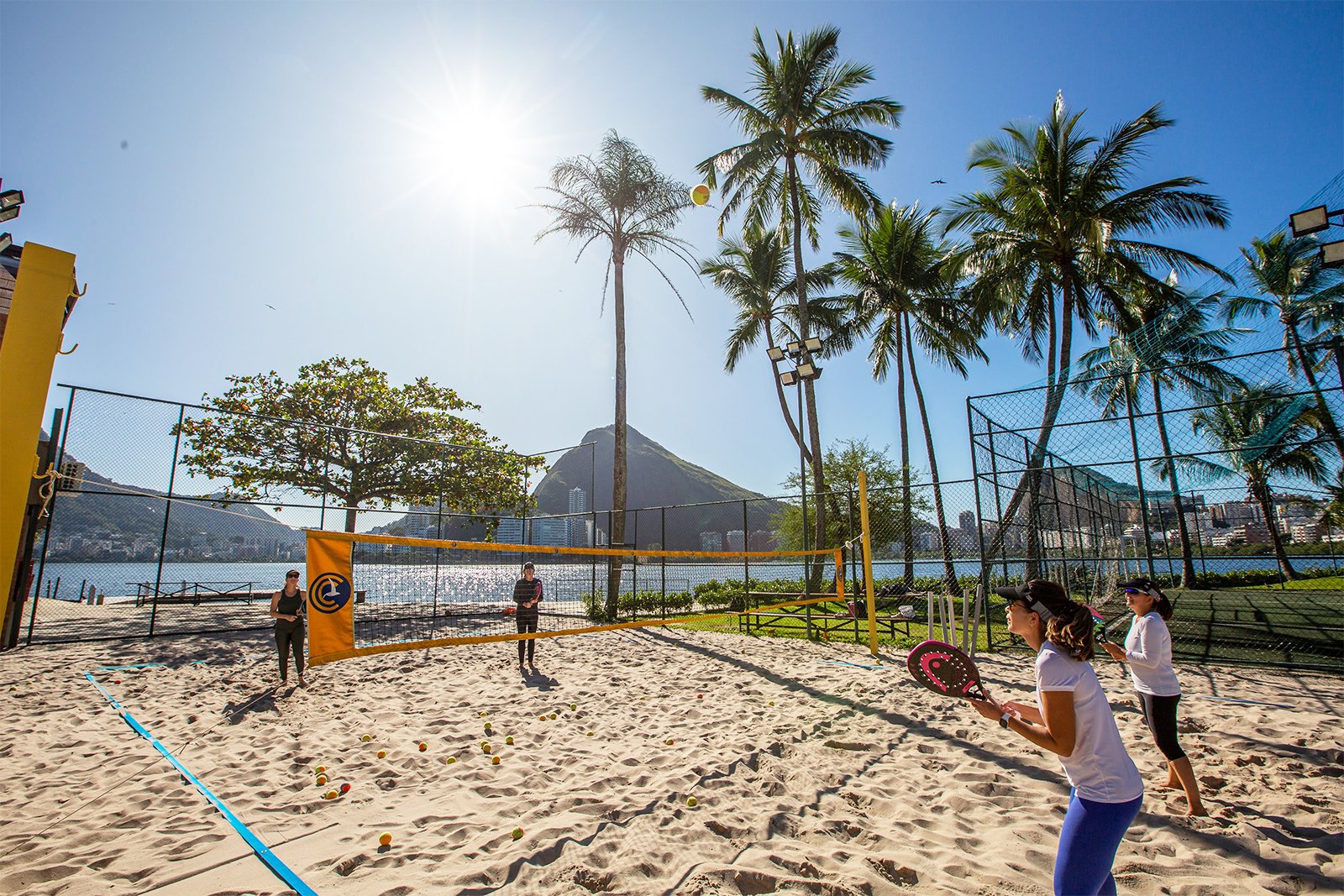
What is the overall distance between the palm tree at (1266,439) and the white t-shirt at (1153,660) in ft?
24.6

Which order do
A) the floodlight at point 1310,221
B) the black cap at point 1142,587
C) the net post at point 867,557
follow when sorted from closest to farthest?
the black cap at point 1142,587 → the floodlight at point 1310,221 → the net post at point 867,557

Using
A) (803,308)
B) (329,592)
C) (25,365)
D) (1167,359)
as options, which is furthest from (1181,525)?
(25,365)

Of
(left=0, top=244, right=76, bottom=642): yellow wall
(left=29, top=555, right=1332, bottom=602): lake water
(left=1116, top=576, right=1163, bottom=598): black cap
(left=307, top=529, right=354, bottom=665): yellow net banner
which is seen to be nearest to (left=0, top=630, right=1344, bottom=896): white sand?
(left=307, top=529, right=354, bottom=665): yellow net banner

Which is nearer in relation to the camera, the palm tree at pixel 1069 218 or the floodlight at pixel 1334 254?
the floodlight at pixel 1334 254

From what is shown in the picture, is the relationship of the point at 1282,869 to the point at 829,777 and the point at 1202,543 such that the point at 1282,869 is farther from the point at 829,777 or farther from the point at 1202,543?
the point at 1202,543

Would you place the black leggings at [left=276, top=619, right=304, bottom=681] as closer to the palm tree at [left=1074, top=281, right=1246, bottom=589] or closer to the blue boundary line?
the blue boundary line

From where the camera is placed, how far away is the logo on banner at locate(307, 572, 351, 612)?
518 centimetres

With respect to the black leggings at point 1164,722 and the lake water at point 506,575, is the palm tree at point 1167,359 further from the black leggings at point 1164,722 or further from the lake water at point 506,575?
the black leggings at point 1164,722

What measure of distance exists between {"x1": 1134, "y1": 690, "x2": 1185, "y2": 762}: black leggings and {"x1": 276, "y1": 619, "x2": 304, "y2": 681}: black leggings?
8.65 meters

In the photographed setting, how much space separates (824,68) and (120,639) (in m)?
21.3

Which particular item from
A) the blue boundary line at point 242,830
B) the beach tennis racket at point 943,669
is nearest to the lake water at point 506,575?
the blue boundary line at point 242,830

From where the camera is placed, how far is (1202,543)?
22.5 meters

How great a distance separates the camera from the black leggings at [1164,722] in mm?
3891

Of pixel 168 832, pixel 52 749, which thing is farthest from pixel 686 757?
pixel 52 749
